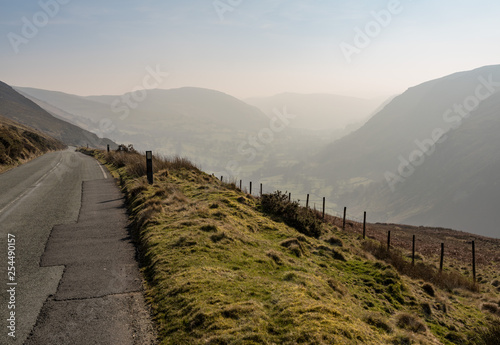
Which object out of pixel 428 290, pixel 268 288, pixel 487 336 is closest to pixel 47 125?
pixel 428 290

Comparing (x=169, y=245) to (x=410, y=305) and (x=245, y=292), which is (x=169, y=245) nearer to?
(x=245, y=292)

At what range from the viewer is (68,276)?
20.8 feet

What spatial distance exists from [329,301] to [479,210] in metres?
199

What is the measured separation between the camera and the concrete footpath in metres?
4.46

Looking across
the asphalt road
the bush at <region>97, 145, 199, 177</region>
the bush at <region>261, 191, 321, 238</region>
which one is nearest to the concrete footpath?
the asphalt road

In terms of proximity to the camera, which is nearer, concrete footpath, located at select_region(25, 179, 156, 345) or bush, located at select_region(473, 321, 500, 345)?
concrete footpath, located at select_region(25, 179, 156, 345)

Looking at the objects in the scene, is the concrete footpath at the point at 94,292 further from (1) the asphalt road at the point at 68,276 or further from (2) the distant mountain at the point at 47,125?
(2) the distant mountain at the point at 47,125

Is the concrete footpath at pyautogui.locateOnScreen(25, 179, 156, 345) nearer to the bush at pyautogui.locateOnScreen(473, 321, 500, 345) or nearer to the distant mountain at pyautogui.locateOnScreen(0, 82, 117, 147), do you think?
the bush at pyautogui.locateOnScreen(473, 321, 500, 345)

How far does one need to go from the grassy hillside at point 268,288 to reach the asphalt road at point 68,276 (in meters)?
0.49

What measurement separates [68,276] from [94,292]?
1067 millimetres

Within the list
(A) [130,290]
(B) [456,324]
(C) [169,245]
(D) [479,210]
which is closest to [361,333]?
(A) [130,290]

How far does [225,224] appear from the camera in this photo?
9.91 m

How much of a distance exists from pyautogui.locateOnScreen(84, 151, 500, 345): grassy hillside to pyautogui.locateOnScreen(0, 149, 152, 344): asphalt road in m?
0.49

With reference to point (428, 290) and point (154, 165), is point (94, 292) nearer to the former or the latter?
point (428, 290)
